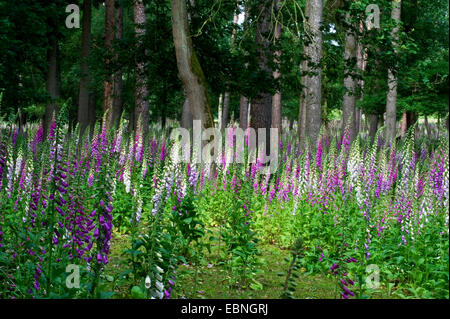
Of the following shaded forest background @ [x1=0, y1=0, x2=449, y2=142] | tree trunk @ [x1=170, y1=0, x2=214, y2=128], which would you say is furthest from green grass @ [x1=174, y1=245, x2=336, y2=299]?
tree trunk @ [x1=170, y1=0, x2=214, y2=128]

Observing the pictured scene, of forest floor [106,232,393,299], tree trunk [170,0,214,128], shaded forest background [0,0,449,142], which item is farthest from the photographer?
shaded forest background [0,0,449,142]

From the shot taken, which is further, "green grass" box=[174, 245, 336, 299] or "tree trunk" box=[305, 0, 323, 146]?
"tree trunk" box=[305, 0, 323, 146]

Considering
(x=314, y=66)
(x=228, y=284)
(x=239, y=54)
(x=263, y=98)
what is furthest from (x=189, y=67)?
(x=228, y=284)

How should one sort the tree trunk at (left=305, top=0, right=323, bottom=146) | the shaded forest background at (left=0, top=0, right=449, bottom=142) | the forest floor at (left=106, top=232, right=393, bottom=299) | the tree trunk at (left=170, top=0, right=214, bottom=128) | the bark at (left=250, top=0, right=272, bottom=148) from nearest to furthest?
the forest floor at (left=106, top=232, right=393, bottom=299) < the tree trunk at (left=170, top=0, right=214, bottom=128) < the shaded forest background at (left=0, top=0, right=449, bottom=142) < the tree trunk at (left=305, top=0, right=323, bottom=146) < the bark at (left=250, top=0, right=272, bottom=148)

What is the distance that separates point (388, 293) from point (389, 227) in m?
1.19

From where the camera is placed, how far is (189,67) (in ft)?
31.9

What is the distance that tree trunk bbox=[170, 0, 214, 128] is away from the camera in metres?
9.63

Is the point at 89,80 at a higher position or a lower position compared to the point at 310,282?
higher

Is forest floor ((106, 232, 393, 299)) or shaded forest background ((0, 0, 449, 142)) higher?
shaded forest background ((0, 0, 449, 142))

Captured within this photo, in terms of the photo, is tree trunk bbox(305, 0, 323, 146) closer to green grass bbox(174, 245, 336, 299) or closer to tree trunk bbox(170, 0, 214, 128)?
tree trunk bbox(170, 0, 214, 128)
